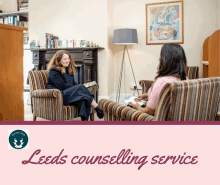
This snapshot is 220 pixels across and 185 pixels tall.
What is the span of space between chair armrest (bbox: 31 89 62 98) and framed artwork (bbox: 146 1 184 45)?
2.51m

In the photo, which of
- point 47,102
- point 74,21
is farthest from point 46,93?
point 74,21

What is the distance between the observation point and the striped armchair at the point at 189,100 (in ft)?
4.09

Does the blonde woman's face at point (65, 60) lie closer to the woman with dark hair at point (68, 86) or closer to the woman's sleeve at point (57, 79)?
the woman with dark hair at point (68, 86)

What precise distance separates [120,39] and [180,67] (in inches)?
109

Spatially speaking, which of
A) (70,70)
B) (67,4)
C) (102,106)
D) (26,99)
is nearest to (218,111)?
(102,106)

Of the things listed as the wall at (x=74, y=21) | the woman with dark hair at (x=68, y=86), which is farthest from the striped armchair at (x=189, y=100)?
the wall at (x=74, y=21)

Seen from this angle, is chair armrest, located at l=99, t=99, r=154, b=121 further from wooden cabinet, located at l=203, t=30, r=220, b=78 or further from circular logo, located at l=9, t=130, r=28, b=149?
wooden cabinet, located at l=203, t=30, r=220, b=78

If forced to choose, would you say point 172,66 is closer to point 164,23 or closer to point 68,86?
point 68,86

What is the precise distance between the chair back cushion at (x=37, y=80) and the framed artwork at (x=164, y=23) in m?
2.30

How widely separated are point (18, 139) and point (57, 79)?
1.95 m

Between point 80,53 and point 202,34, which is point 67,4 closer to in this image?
point 80,53

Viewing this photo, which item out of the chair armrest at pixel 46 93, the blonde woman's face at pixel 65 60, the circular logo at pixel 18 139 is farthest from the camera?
the blonde woman's face at pixel 65 60

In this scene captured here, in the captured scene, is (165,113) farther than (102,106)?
No

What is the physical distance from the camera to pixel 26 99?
514cm
